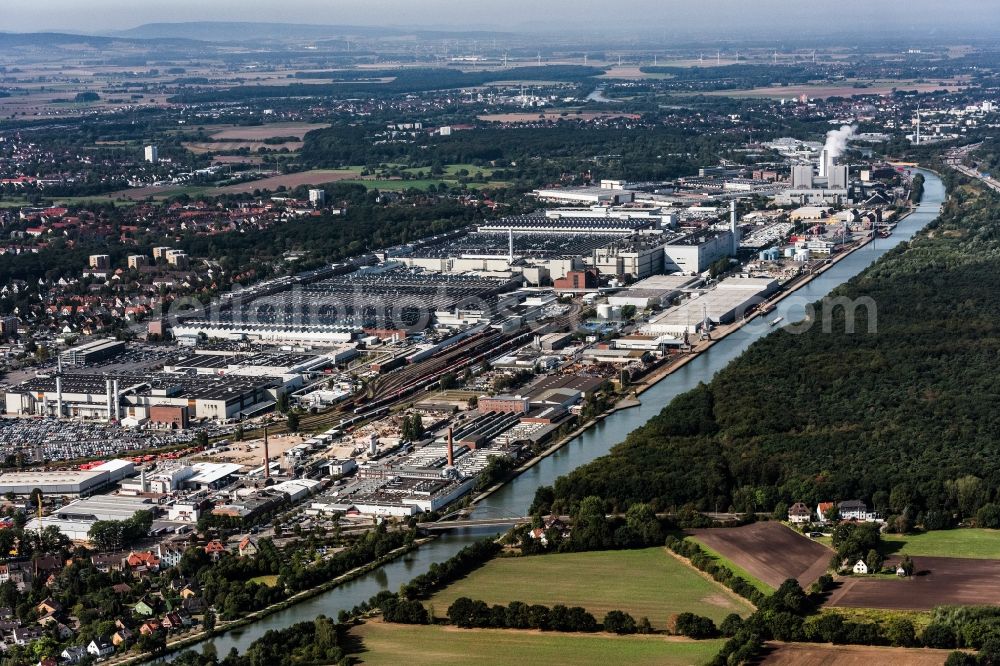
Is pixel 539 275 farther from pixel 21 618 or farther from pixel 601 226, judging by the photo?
pixel 21 618

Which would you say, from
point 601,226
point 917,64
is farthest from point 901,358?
point 917,64

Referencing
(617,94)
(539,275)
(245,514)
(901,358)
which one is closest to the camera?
(245,514)

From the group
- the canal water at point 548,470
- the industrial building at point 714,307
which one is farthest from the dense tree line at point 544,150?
the canal water at point 548,470

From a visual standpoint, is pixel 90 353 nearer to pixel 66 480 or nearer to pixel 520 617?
pixel 66 480

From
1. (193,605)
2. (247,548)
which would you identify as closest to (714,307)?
(247,548)

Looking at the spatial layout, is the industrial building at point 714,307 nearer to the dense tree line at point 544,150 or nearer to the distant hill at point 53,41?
the dense tree line at point 544,150

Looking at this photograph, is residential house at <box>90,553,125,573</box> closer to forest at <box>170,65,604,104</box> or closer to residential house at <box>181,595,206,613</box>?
residential house at <box>181,595,206,613</box>
